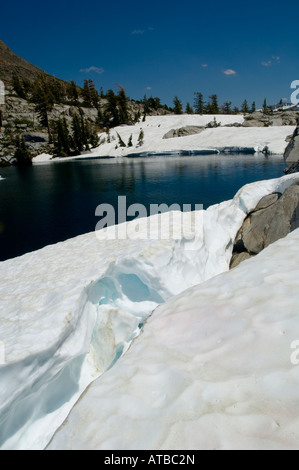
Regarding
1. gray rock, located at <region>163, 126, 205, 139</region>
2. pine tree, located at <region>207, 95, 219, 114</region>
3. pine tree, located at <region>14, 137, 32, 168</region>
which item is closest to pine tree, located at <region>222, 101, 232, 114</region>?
pine tree, located at <region>207, 95, 219, 114</region>

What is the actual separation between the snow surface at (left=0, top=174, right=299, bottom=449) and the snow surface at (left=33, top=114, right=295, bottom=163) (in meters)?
48.7

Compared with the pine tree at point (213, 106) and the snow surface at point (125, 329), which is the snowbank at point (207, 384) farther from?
the pine tree at point (213, 106)

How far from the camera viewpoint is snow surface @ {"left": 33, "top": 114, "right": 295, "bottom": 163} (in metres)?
54.7

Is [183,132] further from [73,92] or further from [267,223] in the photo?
[267,223]

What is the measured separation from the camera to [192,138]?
220 ft

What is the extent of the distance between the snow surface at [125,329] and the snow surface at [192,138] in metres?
48.7

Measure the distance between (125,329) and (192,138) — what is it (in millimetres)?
68473

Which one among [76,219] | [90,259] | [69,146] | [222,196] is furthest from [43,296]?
[69,146]

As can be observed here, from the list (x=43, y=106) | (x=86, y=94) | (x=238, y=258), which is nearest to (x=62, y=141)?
(x=43, y=106)

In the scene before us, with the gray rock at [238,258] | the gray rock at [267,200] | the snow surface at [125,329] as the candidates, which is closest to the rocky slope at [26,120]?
the snow surface at [125,329]

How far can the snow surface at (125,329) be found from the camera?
205cm
